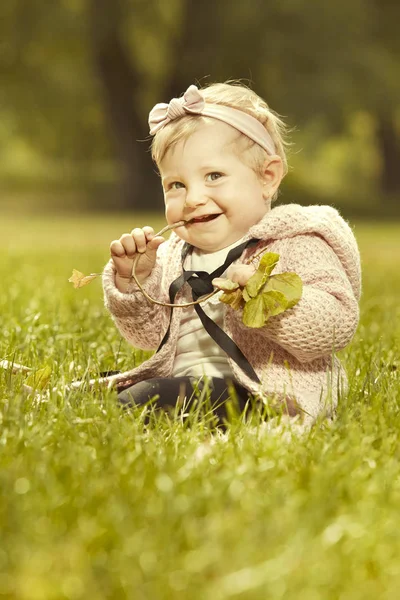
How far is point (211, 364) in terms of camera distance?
3137 millimetres

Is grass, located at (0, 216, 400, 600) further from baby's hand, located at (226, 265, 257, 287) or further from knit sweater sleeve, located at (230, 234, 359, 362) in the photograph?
baby's hand, located at (226, 265, 257, 287)

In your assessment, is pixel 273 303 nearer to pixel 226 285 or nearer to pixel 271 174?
pixel 226 285

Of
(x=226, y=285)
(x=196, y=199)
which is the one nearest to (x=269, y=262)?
(x=226, y=285)

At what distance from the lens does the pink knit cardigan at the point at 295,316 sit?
2791 mm

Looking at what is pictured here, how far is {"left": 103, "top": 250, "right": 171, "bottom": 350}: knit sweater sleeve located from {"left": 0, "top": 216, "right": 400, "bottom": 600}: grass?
290 mm

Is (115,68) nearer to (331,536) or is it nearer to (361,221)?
(361,221)

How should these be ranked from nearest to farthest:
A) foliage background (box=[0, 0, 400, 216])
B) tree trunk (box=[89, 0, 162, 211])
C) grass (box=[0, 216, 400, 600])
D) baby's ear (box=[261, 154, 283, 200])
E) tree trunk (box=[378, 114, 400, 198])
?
grass (box=[0, 216, 400, 600]) → baby's ear (box=[261, 154, 283, 200]) → foliage background (box=[0, 0, 400, 216]) → tree trunk (box=[89, 0, 162, 211]) → tree trunk (box=[378, 114, 400, 198])

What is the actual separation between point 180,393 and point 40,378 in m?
0.49

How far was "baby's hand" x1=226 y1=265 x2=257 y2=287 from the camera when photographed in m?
2.77

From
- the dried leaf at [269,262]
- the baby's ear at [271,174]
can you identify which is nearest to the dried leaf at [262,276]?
the dried leaf at [269,262]

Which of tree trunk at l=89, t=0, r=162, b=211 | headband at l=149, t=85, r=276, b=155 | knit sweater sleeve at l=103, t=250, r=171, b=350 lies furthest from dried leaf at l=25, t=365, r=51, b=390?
tree trunk at l=89, t=0, r=162, b=211

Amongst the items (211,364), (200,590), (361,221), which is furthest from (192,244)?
(361,221)

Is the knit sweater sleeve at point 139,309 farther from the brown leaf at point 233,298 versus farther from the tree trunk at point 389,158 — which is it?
the tree trunk at point 389,158

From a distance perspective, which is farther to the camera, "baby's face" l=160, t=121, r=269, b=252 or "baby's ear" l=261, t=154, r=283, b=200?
"baby's ear" l=261, t=154, r=283, b=200
